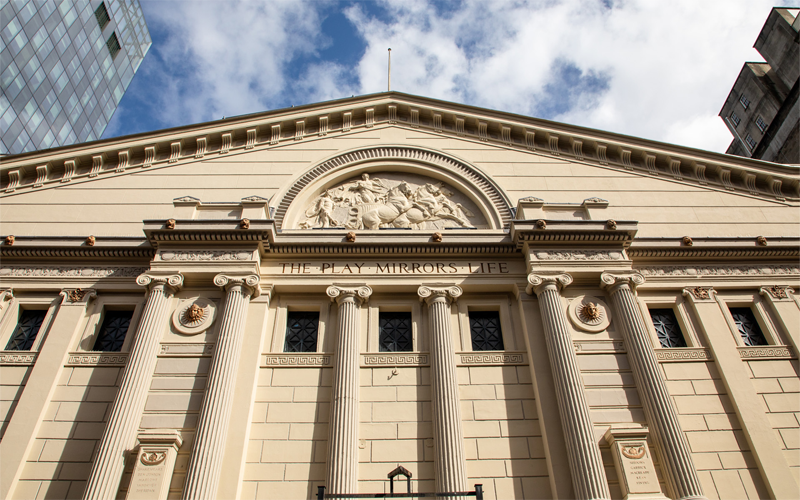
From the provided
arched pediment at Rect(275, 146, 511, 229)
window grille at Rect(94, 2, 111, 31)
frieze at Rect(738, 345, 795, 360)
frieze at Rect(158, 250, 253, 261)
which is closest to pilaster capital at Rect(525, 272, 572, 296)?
arched pediment at Rect(275, 146, 511, 229)

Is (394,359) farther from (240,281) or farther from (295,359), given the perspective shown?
(240,281)

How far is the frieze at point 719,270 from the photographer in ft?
54.4

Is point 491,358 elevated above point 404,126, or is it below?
below

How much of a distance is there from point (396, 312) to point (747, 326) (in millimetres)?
10347

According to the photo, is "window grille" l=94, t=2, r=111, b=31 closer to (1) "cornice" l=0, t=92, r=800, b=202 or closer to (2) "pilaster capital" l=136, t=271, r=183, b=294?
(1) "cornice" l=0, t=92, r=800, b=202

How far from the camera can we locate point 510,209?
59.1 feet

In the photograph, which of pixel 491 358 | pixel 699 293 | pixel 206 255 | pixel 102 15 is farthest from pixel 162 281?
pixel 102 15

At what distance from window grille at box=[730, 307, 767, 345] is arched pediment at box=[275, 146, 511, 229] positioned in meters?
7.31

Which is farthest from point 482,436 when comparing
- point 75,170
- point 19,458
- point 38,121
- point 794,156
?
point 38,121

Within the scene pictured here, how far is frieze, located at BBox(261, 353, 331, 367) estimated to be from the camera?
47.8ft

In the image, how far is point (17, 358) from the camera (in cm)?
1460

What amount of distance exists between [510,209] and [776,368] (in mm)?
8641

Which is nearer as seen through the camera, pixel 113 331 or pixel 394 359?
pixel 394 359

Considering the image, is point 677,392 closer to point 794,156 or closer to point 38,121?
point 794,156
